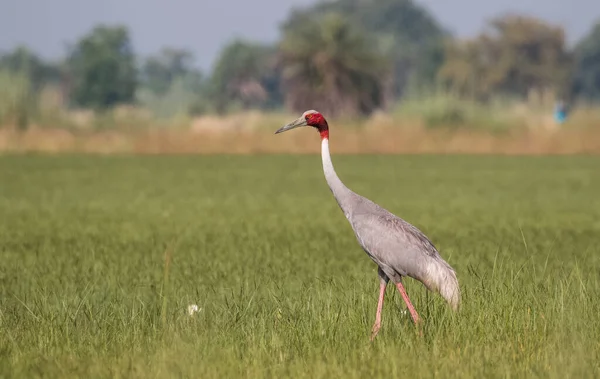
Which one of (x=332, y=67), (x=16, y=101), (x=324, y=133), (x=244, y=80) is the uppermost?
(x=244, y=80)

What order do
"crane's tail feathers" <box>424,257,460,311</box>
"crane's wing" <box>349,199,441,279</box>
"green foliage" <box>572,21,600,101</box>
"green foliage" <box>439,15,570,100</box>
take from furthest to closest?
"green foliage" <box>572,21,600,101</box>
"green foliage" <box>439,15,570,100</box>
"crane's wing" <box>349,199,441,279</box>
"crane's tail feathers" <box>424,257,460,311</box>

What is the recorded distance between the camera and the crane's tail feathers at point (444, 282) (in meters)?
6.98

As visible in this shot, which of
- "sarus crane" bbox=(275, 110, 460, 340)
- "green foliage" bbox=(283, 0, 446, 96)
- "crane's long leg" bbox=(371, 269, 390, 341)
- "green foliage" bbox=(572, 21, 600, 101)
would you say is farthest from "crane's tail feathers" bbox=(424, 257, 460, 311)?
"green foliage" bbox=(283, 0, 446, 96)

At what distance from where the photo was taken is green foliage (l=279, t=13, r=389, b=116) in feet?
182

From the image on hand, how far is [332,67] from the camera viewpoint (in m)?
56.3

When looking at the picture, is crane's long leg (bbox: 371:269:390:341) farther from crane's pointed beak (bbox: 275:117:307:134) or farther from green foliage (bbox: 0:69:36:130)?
green foliage (bbox: 0:69:36:130)

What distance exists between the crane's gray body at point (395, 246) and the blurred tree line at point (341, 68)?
32.1 m

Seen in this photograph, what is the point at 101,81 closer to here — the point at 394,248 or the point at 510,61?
the point at 510,61

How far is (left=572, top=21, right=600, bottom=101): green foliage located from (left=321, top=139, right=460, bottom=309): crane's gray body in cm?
8588

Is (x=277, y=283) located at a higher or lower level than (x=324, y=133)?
lower

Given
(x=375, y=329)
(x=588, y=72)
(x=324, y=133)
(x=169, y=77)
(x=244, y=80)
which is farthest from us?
(x=169, y=77)

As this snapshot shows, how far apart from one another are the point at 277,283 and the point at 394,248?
2.19 meters

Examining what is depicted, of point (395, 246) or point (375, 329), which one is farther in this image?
point (395, 246)

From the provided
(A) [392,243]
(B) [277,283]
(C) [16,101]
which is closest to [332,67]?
(C) [16,101]
